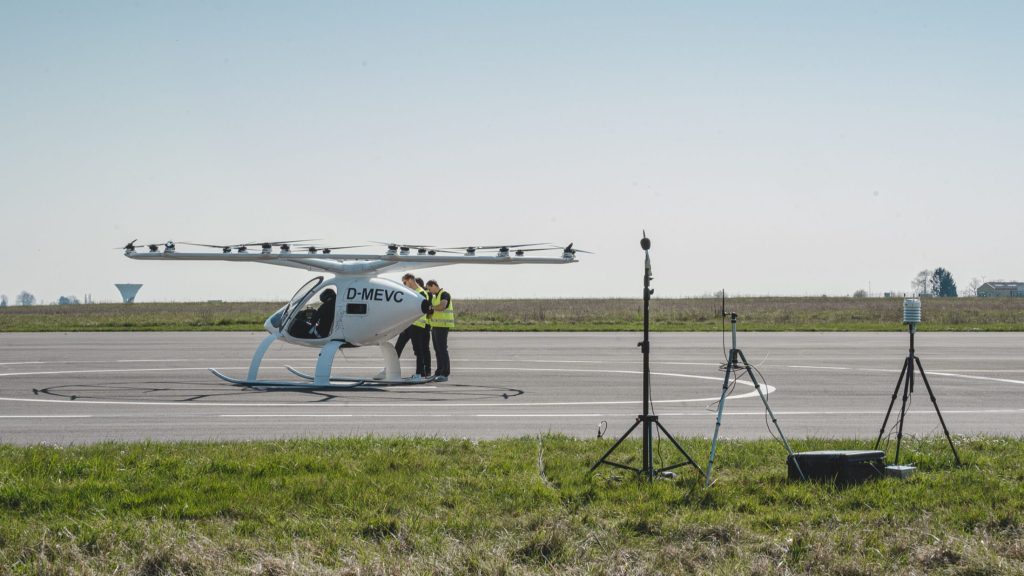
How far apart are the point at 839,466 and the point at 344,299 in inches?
484

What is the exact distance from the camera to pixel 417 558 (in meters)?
6.49

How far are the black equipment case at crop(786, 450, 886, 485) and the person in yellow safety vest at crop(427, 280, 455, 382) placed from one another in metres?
11.0

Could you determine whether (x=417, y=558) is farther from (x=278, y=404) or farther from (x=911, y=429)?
(x=278, y=404)

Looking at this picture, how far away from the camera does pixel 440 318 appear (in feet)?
63.5

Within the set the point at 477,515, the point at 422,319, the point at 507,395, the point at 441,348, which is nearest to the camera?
the point at 477,515

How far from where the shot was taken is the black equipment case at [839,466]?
8570 mm

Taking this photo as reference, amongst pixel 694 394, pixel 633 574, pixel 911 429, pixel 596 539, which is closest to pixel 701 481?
pixel 596 539

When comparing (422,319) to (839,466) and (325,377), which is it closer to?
(325,377)

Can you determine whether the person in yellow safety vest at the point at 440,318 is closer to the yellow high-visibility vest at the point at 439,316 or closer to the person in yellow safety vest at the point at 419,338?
the yellow high-visibility vest at the point at 439,316

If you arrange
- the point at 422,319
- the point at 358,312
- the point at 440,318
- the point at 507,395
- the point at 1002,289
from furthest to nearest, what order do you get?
the point at 1002,289
the point at 422,319
the point at 440,318
the point at 358,312
the point at 507,395

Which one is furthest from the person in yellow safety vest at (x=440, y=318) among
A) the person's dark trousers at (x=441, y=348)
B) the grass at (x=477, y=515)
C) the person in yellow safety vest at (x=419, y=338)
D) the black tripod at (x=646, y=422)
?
the black tripod at (x=646, y=422)

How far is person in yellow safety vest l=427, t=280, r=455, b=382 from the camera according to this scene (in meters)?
19.3

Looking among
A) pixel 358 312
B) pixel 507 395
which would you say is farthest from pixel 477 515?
pixel 358 312

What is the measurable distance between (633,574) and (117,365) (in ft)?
66.9
